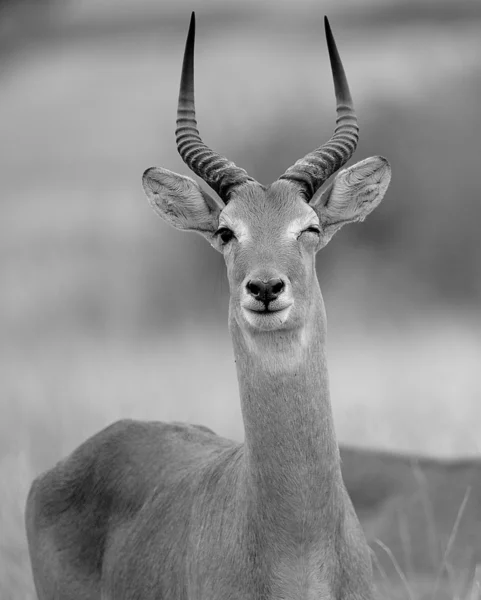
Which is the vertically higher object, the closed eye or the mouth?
the closed eye

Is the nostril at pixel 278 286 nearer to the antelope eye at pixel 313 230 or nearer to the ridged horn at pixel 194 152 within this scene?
the antelope eye at pixel 313 230

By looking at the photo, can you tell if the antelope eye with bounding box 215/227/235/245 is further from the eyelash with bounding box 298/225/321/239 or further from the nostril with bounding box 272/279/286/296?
the nostril with bounding box 272/279/286/296

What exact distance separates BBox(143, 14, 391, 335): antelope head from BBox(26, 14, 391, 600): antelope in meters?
0.01

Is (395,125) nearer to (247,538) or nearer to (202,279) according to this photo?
(202,279)

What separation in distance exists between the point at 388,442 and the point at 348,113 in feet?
23.6

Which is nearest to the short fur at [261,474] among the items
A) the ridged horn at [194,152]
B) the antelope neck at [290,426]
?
the antelope neck at [290,426]

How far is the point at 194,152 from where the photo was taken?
7613mm

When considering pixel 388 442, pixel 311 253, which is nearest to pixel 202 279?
pixel 388 442

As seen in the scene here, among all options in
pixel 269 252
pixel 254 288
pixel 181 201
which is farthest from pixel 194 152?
pixel 254 288

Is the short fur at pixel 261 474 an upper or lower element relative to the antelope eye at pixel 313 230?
lower

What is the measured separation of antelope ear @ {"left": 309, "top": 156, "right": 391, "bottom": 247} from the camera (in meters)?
7.48

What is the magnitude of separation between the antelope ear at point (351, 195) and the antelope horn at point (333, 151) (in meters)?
0.09

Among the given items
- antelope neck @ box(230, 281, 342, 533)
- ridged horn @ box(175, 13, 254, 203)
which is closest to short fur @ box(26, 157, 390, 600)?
antelope neck @ box(230, 281, 342, 533)

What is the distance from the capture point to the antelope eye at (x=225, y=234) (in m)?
7.17
